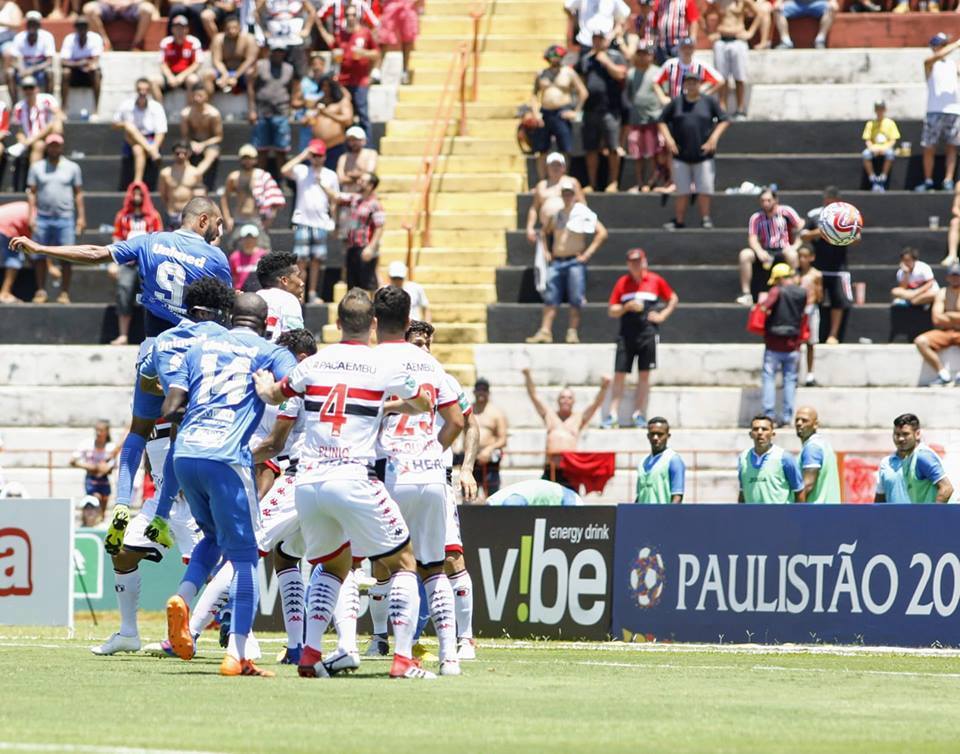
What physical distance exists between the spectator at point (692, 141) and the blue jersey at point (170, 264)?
43.1 feet

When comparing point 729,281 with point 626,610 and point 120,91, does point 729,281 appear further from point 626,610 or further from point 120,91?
point 120,91

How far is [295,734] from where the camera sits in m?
8.64

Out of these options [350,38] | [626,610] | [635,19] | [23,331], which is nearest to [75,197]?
[23,331]

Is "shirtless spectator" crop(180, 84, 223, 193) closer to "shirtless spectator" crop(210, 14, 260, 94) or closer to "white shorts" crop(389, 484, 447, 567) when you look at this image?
"shirtless spectator" crop(210, 14, 260, 94)

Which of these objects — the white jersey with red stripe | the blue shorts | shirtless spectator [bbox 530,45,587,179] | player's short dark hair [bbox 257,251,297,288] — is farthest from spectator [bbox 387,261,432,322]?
the white jersey with red stripe

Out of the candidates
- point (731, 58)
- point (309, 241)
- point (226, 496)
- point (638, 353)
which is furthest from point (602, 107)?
point (226, 496)

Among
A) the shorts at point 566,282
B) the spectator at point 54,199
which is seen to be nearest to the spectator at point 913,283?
the shorts at point 566,282

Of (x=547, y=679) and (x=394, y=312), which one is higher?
(x=394, y=312)

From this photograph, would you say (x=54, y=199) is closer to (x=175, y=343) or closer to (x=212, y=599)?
(x=212, y=599)

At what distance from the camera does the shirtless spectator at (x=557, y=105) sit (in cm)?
2669

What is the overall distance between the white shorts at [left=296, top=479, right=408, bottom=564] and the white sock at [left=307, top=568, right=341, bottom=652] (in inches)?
7.8

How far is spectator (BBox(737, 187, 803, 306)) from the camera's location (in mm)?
24562

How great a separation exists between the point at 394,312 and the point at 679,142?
48.4ft

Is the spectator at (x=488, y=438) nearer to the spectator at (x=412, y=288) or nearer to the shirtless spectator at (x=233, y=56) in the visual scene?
the spectator at (x=412, y=288)
